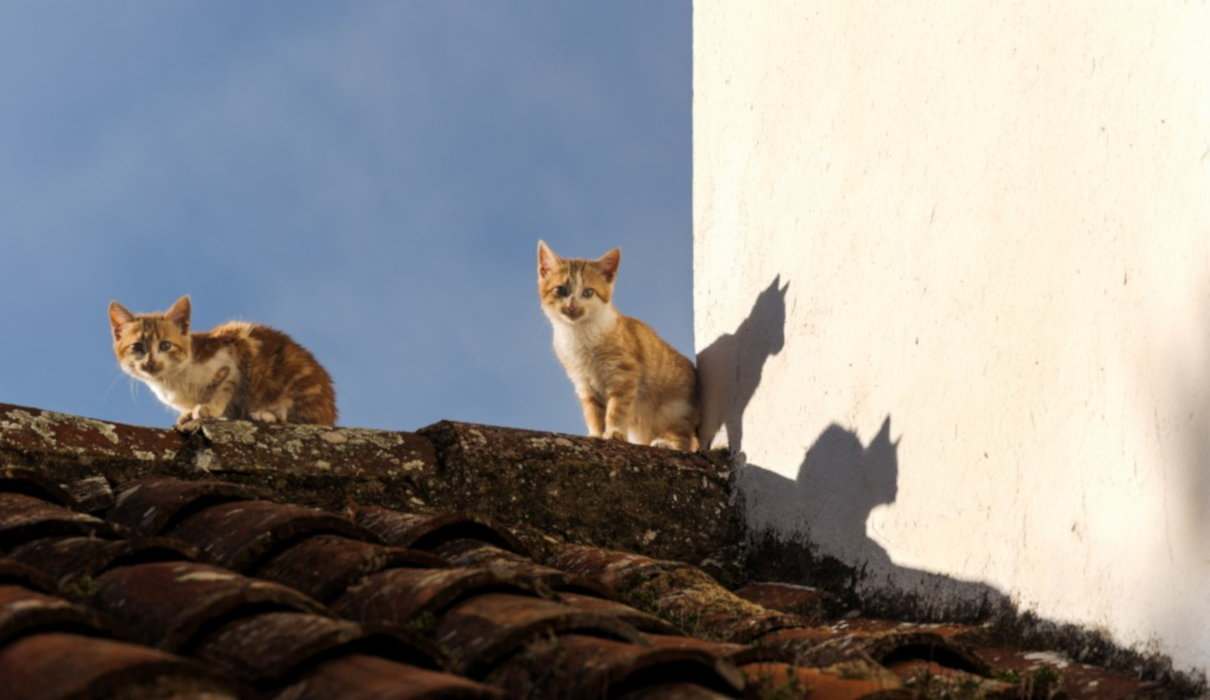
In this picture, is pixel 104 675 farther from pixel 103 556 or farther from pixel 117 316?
pixel 117 316

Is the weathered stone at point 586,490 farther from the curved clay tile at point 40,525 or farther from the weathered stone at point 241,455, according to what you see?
the curved clay tile at point 40,525

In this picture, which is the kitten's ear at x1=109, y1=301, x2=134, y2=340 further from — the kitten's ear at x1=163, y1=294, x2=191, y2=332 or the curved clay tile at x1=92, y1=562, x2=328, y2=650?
the curved clay tile at x1=92, y1=562, x2=328, y2=650

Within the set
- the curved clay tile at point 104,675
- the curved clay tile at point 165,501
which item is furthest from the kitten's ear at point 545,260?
the curved clay tile at point 104,675

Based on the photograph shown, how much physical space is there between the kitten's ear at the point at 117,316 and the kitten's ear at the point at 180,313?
0.27m

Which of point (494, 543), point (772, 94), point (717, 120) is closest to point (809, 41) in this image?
point (772, 94)

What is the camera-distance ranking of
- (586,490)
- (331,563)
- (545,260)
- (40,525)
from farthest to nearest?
(545,260) < (586,490) < (40,525) < (331,563)

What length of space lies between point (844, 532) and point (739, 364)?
1382 mm

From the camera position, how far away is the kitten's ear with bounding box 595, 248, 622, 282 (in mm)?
7727

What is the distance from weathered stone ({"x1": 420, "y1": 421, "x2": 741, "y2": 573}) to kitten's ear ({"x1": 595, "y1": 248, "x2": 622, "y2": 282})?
2461mm

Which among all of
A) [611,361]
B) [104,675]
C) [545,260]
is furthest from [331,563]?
[545,260]

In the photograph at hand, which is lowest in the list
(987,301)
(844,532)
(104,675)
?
(104,675)

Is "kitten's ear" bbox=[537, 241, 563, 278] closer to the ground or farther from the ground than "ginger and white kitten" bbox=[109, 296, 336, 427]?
farther from the ground

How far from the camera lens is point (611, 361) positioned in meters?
7.21

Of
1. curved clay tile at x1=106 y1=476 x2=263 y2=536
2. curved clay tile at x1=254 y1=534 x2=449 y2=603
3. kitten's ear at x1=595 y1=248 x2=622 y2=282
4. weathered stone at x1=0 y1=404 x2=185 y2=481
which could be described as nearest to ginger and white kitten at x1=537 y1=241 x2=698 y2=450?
kitten's ear at x1=595 y1=248 x2=622 y2=282
